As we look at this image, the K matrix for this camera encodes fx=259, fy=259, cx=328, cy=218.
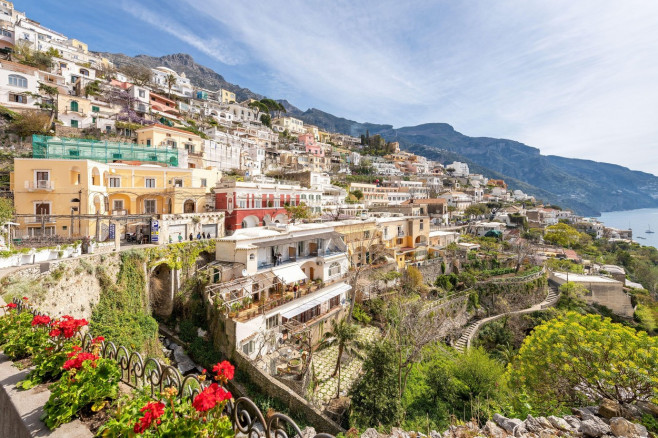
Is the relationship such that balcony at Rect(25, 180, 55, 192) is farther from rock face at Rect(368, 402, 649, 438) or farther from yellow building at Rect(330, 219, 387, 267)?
rock face at Rect(368, 402, 649, 438)

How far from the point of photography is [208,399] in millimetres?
2094

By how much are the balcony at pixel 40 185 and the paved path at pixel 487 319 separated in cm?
3079

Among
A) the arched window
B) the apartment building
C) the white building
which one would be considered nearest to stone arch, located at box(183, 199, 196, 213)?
the apartment building

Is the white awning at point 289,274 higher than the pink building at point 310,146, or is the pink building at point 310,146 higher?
the pink building at point 310,146

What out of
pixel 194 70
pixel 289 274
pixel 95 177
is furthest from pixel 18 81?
pixel 194 70

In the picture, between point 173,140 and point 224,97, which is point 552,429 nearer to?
point 173,140

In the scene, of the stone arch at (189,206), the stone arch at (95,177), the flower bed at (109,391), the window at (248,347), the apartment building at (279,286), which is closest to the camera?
the flower bed at (109,391)

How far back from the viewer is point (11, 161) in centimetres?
2303

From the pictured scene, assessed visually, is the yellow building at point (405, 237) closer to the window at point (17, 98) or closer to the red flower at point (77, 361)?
the red flower at point (77, 361)

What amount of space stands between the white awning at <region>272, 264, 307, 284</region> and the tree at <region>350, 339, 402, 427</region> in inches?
277

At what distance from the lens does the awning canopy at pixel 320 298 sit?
1517 centimetres

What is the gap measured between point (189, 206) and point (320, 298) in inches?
567

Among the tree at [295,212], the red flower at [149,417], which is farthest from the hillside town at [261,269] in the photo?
the red flower at [149,417]

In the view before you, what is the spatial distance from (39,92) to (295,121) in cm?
6290
